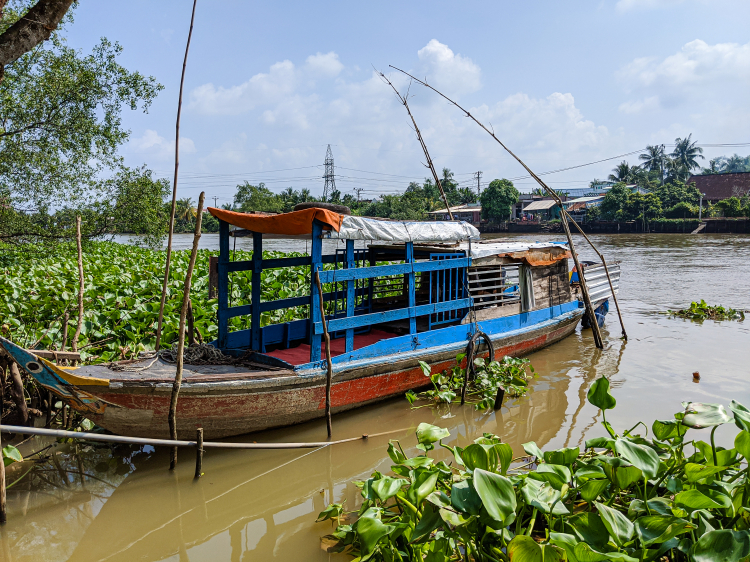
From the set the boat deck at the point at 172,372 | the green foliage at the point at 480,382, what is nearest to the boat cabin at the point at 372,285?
the boat deck at the point at 172,372

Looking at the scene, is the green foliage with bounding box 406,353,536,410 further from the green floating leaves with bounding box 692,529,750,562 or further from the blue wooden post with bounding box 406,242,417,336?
the green floating leaves with bounding box 692,529,750,562

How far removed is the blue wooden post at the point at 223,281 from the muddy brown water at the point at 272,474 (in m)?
1.31

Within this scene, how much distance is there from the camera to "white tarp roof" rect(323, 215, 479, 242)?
5273 millimetres

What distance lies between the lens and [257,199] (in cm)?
5338

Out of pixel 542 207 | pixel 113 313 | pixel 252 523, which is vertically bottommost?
pixel 252 523

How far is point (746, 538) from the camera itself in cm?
223

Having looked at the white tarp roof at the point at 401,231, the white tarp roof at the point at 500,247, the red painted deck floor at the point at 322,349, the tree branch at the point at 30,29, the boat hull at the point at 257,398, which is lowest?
the boat hull at the point at 257,398

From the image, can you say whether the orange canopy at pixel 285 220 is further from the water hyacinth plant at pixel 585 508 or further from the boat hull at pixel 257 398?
the water hyacinth plant at pixel 585 508

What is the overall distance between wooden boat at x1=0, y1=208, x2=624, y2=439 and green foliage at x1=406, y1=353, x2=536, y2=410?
0.18 meters

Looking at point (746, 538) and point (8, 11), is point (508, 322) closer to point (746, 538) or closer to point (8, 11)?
point (746, 538)

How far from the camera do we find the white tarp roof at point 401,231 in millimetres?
5273

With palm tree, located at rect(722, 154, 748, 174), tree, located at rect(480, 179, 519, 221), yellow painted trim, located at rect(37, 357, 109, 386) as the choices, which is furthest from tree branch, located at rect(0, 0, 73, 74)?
palm tree, located at rect(722, 154, 748, 174)

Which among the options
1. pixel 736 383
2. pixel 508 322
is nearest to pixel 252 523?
pixel 508 322

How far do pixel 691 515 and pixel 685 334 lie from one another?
29.7ft
